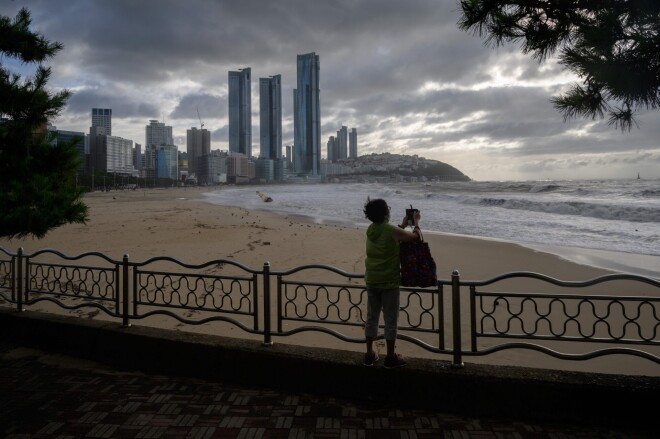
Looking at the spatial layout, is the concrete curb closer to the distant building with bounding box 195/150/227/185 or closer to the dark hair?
the dark hair

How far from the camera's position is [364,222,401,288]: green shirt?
3693 millimetres

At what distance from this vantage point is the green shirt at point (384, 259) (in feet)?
12.1

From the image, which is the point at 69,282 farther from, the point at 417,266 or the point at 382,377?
the point at 417,266

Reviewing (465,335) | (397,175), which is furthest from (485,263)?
(397,175)

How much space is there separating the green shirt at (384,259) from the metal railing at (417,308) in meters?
0.43

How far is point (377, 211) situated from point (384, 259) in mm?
408

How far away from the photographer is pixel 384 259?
3.72 meters

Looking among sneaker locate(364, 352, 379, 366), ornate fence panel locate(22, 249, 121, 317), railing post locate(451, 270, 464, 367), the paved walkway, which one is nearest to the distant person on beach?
sneaker locate(364, 352, 379, 366)

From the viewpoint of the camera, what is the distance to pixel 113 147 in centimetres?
14375

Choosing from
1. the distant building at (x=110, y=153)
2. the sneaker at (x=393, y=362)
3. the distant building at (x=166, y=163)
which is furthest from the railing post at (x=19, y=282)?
the distant building at (x=166, y=163)

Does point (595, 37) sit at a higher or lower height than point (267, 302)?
higher

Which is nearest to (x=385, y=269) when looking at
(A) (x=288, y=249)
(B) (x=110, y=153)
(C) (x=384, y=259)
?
(C) (x=384, y=259)

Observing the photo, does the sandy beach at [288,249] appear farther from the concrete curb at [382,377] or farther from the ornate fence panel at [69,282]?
the concrete curb at [382,377]

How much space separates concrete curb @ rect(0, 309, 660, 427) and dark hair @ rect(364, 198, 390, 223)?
129 cm
